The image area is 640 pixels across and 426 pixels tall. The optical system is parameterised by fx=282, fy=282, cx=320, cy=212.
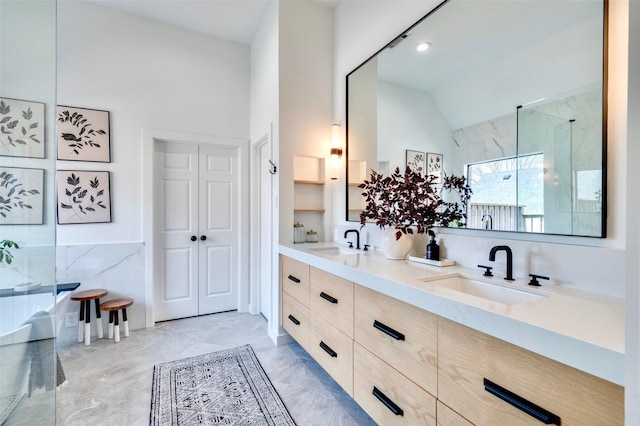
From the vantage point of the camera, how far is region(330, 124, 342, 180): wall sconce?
282 cm

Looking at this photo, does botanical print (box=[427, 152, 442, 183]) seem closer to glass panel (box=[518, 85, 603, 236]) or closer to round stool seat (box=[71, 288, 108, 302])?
glass panel (box=[518, 85, 603, 236])

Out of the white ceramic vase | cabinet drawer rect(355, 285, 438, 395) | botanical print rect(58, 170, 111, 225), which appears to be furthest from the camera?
botanical print rect(58, 170, 111, 225)

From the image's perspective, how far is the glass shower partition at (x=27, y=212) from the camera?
154 cm

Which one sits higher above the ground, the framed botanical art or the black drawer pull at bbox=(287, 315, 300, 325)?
the framed botanical art

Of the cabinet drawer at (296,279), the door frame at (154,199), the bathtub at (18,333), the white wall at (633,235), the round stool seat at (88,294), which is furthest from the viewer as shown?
the door frame at (154,199)

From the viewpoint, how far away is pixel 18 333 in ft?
5.44

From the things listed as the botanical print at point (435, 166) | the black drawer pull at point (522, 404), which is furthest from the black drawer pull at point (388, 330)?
the botanical print at point (435, 166)

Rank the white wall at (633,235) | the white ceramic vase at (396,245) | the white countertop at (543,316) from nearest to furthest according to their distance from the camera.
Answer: the white wall at (633,235)
the white countertop at (543,316)
the white ceramic vase at (396,245)

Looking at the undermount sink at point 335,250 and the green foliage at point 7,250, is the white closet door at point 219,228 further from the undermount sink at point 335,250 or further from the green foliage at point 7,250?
the green foliage at point 7,250

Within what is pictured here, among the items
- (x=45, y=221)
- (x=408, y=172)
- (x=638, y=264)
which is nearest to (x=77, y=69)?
(x=45, y=221)

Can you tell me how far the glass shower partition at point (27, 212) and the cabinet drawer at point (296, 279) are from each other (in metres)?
1.52

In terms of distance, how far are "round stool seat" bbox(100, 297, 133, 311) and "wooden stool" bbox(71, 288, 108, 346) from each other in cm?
10

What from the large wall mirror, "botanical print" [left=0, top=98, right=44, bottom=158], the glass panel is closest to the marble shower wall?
"botanical print" [left=0, top=98, right=44, bottom=158]

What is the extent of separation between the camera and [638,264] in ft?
1.89
